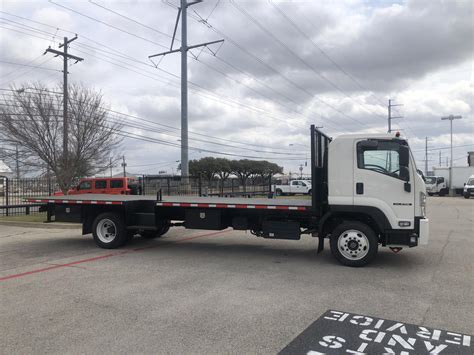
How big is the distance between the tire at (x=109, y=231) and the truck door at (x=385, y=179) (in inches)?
224

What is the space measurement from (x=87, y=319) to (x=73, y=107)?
1666cm

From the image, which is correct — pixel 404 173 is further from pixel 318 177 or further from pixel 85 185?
pixel 85 185

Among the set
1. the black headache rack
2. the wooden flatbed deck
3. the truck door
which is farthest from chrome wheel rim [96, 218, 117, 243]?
the truck door

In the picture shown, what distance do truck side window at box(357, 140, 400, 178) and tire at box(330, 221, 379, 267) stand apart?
112 cm

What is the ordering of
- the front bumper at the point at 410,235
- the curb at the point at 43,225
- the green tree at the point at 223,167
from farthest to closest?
the green tree at the point at 223,167, the curb at the point at 43,225, the front bumper at the point at 410,235

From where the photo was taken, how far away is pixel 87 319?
4.80m

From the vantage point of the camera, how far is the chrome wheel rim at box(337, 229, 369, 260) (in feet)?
24.4

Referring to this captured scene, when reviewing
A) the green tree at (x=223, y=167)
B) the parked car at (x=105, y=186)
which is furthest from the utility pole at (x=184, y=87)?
the green tree at (x=223, y=167)

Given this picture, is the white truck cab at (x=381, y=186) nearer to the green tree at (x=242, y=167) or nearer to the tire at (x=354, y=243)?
the tire at (x=354, y=243)

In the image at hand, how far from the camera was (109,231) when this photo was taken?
9.96 metres

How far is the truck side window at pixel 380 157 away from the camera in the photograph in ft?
23.9

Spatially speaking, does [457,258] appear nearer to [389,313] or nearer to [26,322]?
[389,313]

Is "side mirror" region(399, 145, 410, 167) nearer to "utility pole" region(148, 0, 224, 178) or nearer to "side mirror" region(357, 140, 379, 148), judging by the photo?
"side mirror" region(357, 140, 379, 148)

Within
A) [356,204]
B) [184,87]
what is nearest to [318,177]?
[356,204]
